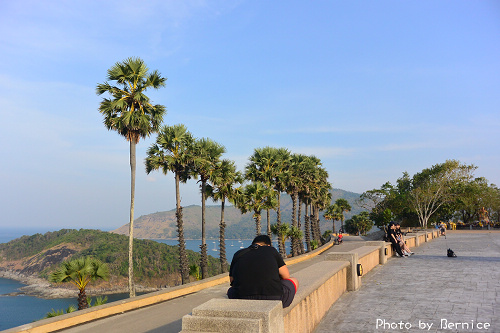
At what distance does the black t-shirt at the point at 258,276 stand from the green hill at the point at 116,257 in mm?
123060

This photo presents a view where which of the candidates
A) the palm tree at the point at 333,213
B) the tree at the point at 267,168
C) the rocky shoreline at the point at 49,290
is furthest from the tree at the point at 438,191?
the rocky shoreline at the point at 49,290

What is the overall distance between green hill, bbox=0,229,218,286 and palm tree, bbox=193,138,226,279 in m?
91.3

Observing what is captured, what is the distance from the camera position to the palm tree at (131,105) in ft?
90.8

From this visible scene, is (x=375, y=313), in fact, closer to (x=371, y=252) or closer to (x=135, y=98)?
(x=371, y=252)

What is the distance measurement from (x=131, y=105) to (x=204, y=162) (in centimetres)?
927

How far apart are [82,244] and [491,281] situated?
19924 cm

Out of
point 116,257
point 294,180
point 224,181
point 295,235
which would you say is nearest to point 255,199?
point 224,181

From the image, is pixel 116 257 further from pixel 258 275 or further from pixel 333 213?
pixel 258 275

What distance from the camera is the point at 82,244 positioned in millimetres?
185250

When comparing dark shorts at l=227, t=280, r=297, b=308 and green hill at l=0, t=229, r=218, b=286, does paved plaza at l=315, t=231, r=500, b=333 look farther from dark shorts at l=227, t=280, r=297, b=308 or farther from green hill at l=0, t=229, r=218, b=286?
green hill at l=0, t=229, r=218, b=286

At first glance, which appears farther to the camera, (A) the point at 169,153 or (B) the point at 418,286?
(A) the point at 169,153

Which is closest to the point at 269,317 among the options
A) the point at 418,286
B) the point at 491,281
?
the point at 418,286

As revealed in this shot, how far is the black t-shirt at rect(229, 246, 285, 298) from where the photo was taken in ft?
16.1

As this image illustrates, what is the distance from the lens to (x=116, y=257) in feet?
509
